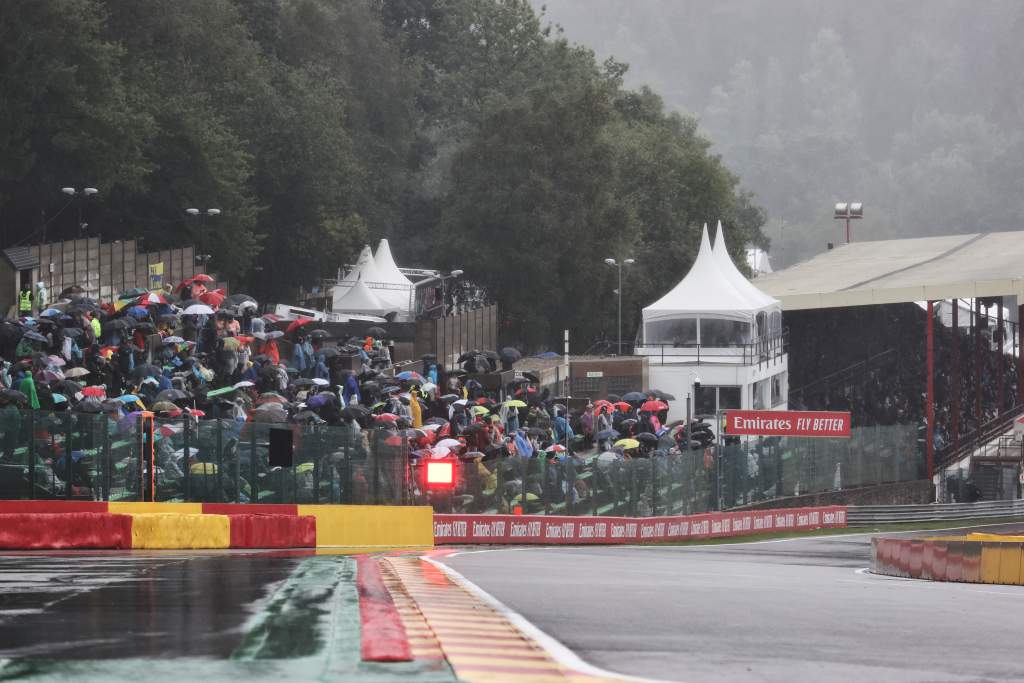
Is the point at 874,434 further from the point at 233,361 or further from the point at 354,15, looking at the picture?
the point at 354,15

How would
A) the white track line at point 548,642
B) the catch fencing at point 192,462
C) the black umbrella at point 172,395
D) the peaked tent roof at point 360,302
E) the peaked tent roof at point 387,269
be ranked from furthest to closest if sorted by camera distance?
the peaked tent roof at point 387,269 → the peaked tent roof at point 360,302 → the black umbrella at point 172,395 → the catch fencing at point 192,462 → the white track line at point 548,642

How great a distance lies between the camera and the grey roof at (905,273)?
63.4 meters

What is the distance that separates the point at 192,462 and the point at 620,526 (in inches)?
590

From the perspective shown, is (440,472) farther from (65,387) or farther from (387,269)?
(387,269)

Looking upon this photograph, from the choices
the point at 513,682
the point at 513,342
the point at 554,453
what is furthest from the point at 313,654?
the point at 513,342

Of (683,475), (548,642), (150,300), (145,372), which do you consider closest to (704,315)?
(683,475)

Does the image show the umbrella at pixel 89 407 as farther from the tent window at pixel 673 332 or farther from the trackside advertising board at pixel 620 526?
the tent window at pixel 673 332

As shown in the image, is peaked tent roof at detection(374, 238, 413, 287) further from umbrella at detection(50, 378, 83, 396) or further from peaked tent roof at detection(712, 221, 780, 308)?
umbrella at detection(50, 378, 83, 396)

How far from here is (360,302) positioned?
68438 millimetres

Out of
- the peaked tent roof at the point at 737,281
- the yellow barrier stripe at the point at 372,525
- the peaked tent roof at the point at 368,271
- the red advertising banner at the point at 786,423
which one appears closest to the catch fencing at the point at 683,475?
the red advertising banner at the point at 786,423

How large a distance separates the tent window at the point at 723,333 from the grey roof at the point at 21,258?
27.9 m

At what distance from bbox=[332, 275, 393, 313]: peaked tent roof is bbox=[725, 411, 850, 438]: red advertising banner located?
944 inches

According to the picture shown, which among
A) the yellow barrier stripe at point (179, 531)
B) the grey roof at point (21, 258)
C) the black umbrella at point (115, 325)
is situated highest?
the grey roof at point (21, 258)

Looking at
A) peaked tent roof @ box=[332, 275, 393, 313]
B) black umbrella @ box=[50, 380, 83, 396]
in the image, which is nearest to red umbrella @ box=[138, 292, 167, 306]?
black umbrella @ box=[50, 380, 83, 396]
